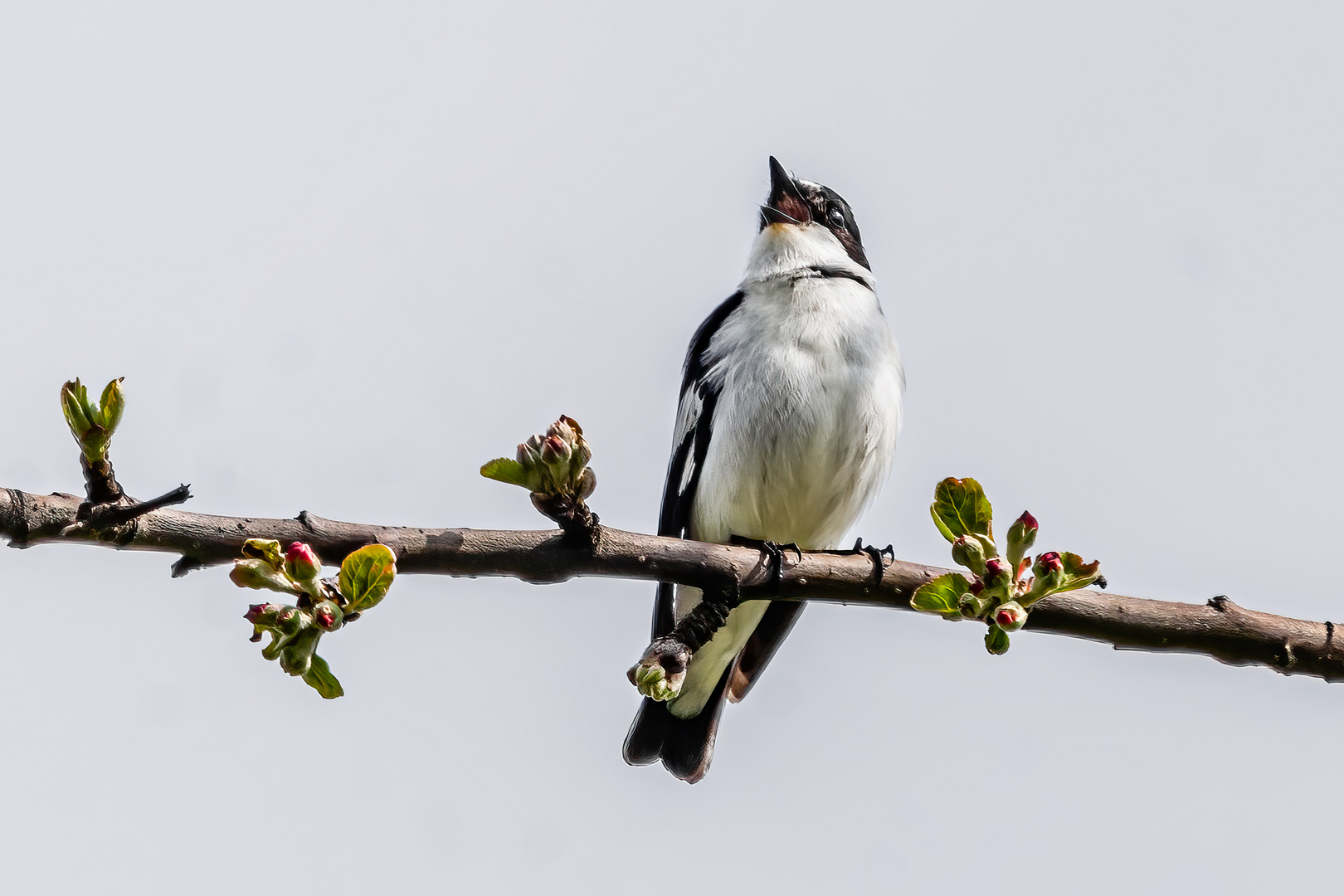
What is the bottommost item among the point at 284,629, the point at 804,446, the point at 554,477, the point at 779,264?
the point at 284,629

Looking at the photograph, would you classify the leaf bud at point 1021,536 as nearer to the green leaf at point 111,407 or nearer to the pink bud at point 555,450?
the pink bud at point 555,450

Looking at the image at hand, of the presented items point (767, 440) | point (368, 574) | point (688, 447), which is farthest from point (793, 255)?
point (368, 574)

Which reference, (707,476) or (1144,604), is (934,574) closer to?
(1144,604)

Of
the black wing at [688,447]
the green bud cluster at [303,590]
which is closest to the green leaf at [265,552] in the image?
the green bud cluster at [303,590]

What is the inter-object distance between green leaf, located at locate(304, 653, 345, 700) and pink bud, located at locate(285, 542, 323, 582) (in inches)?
7.8

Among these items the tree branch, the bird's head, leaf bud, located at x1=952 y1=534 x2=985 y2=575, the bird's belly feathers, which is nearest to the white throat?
the bird's head

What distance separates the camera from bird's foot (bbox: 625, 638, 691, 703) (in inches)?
122

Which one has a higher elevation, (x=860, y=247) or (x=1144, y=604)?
(x=860, y=247)

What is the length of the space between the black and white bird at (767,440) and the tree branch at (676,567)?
6.64 ft

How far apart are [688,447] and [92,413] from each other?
12.7 ft

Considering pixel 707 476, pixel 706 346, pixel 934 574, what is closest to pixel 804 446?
pixel 707 476

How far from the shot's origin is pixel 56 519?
94.8 inches

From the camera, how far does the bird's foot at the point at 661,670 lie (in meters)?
3.09

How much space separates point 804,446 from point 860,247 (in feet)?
7.52
